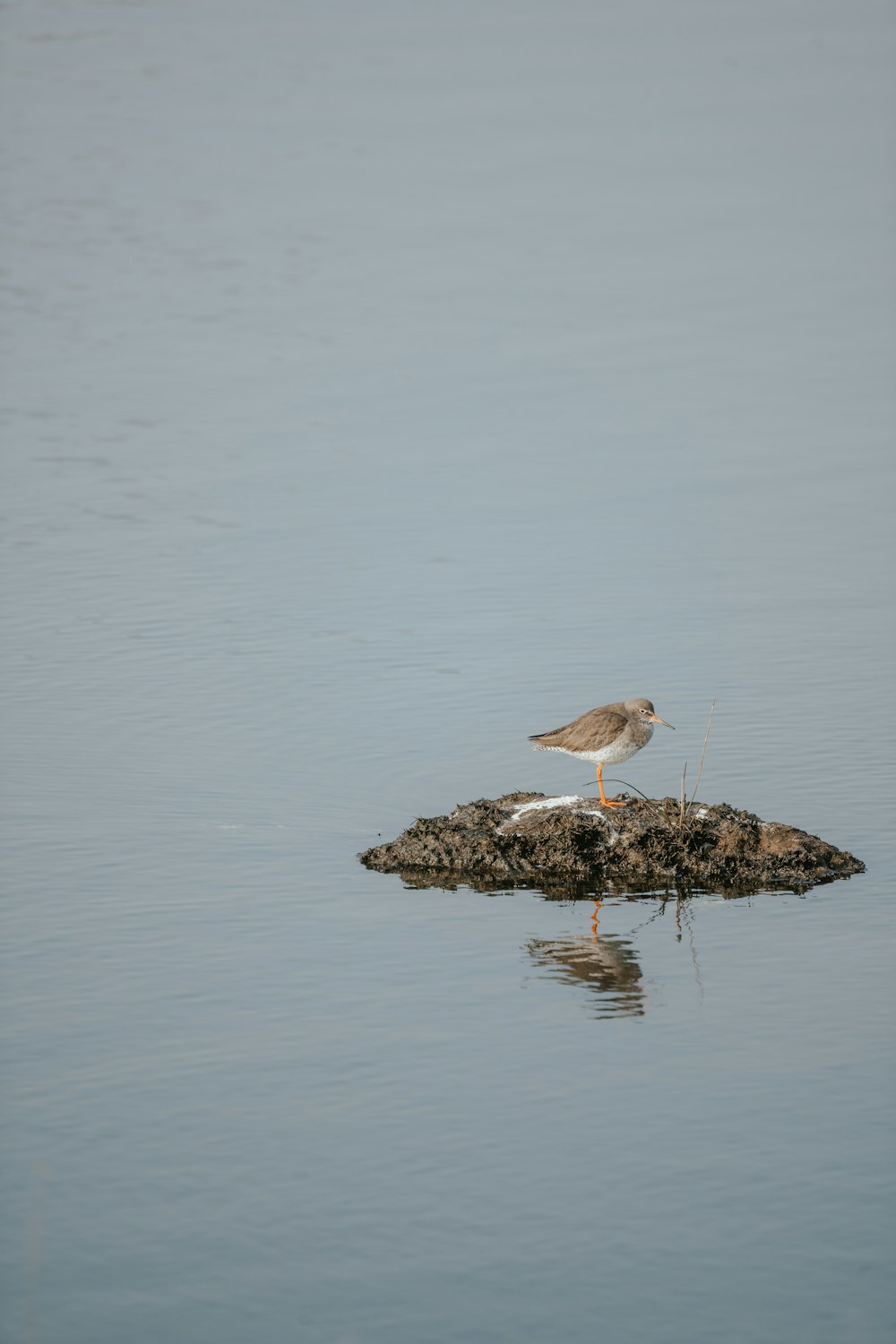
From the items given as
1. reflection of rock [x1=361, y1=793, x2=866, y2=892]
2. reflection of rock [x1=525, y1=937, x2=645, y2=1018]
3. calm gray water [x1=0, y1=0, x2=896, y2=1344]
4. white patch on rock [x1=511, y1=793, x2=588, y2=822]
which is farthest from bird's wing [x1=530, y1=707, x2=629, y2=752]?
reflection of rock [x1=525, y1=937, x2=645, y2=1018]

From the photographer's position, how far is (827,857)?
1880 cm

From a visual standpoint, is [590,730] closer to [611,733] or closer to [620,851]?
[611,733]

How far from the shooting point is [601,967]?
1681cm

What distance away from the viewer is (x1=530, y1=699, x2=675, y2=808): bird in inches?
779

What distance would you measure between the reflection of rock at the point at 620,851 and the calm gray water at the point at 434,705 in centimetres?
39

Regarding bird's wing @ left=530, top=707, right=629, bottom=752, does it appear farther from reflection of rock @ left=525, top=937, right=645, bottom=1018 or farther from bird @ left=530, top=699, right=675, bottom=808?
reflection of rock @ left=525, top=937, right=645, bottom=1018

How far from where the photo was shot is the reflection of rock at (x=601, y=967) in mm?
16125

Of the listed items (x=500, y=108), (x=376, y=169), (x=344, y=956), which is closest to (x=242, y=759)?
(x=344, y=956)

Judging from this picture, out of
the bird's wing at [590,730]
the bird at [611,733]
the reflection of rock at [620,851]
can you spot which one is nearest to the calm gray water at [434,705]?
the reflection of rock at [620,851]

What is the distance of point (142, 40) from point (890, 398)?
151 ft

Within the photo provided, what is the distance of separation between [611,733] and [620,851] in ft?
4.22

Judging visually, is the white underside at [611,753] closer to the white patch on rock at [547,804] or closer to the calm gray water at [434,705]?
the white patch on rock at [547,804]

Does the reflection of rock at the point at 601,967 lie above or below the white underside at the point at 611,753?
below

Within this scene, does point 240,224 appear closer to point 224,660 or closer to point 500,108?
point 500,108
